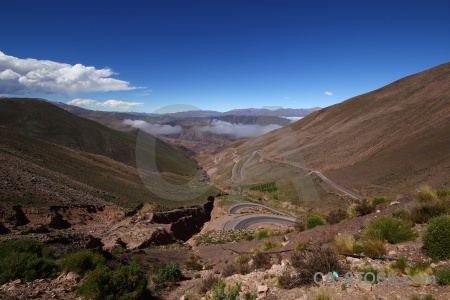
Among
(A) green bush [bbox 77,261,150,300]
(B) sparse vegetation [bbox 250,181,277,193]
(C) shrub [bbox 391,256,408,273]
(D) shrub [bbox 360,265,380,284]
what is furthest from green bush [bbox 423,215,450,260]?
(B) sparse vegetation [bbox 250,181,277,193]

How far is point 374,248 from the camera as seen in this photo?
7969 mm

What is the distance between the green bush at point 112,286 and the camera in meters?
7.86

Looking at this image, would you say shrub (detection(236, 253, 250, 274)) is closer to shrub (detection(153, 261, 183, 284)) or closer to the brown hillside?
shrub (detection(153, 261, 183, 284))

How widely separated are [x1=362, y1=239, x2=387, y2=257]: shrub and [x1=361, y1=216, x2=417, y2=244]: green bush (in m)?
0.53

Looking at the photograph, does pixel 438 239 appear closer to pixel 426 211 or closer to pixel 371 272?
pixel 371 272

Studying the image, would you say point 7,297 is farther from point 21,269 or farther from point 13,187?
point 13,187

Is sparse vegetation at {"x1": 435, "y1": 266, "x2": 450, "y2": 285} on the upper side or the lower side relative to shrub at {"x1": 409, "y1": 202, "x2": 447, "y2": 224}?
lower

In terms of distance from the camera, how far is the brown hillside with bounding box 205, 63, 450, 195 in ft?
140

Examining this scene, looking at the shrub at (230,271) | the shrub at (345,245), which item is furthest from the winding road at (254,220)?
the shrub at (345,245)

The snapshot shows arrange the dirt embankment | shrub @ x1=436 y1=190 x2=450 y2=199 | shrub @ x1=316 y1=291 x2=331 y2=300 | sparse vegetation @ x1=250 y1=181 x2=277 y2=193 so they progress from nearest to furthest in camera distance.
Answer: shrub @ x1=316 y1=291 x2=331 y2=300, shrub @ x1=436 y1=190 x2=450 y2=199, the dirt embankment, sparse vegetation @ x1=250 y1=181 x2=277 y2=193

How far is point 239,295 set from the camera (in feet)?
24.5

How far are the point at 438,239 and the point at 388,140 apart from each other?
6060 centimetres

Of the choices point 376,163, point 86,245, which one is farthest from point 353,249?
point 376,163

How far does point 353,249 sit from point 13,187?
3152 cm
